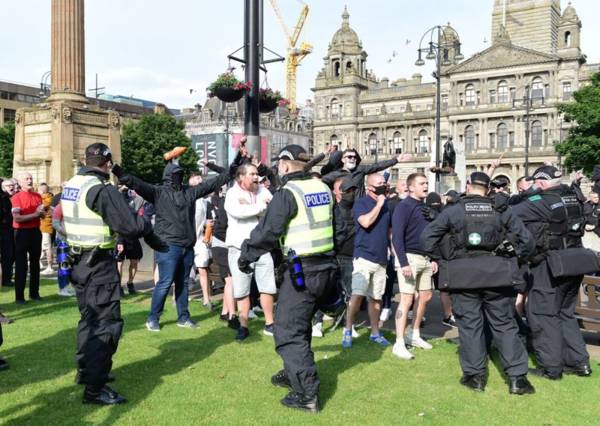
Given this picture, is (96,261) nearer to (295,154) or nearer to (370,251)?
(295,154)

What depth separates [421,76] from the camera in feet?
297

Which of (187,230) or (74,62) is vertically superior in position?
(74,62)

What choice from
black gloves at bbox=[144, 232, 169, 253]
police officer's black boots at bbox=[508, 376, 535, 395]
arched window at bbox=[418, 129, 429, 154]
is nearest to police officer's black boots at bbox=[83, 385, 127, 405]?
black gloves at bbox=[144, 232, 169, 253]

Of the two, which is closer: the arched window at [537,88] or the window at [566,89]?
the window at [566,89]

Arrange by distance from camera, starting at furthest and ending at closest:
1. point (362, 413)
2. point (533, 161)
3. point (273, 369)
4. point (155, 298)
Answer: point (533, 161) → point (155, 298) → point (273, 369) → point (362, 413)

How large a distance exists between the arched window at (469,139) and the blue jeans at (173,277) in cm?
7467

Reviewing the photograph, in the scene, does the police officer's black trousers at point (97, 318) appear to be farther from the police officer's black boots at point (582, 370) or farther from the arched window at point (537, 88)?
the arched window at point (537, 88)

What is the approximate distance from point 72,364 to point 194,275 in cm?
619

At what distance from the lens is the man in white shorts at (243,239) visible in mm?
7367

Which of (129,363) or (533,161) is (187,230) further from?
(533,161)

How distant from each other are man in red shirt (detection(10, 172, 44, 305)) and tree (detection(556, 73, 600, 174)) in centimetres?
4021

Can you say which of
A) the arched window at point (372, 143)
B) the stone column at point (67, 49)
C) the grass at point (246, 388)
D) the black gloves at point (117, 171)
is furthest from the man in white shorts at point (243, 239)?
the arched window at point (372, 143)

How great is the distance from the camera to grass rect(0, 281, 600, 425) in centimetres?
487

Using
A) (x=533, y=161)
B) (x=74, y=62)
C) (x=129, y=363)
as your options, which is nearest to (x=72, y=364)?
(x=129, y=363)
